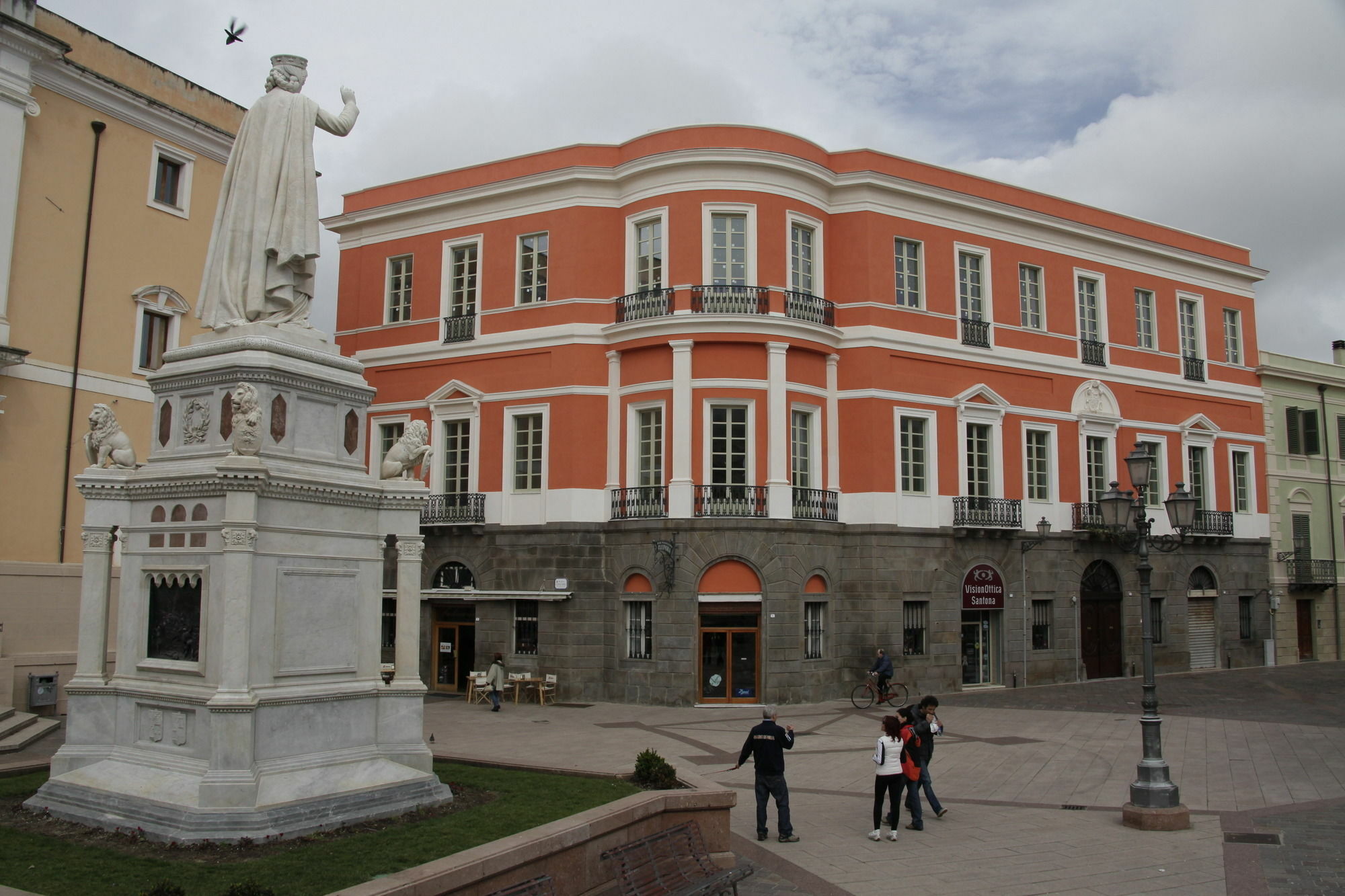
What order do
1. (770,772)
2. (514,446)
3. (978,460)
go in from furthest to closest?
(978,460), (514,446), (770,772)

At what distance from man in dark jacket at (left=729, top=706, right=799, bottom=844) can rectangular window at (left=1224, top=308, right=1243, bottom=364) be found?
97.3ft

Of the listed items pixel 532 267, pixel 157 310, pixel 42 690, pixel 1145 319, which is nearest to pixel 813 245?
pixel 532 267

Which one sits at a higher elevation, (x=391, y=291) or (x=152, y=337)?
(x=391, y=291)

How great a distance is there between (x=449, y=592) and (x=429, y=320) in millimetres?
7411

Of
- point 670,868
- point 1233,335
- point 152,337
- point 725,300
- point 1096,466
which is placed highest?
point 1233,335

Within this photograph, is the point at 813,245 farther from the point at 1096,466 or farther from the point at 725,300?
the point at 1096,466

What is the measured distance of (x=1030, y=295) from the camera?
30484mm

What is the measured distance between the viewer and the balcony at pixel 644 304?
25500 millimetres

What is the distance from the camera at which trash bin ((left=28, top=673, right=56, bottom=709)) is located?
750 inches

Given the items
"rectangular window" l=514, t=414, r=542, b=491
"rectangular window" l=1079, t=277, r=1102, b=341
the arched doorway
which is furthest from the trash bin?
"rectangular window" l=1079, t=277, r=1102, b=341

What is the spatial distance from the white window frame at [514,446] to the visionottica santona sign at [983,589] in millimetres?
11005

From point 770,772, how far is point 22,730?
1301 centimetres

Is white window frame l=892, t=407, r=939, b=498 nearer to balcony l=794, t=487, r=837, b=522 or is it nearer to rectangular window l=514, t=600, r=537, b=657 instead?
balcony l=794, t=487, r=837, b=522

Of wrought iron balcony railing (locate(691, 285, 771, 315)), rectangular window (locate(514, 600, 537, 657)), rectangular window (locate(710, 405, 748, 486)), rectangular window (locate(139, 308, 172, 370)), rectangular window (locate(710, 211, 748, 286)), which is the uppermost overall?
rectangular window (locate(710, 211, 748, 286))
